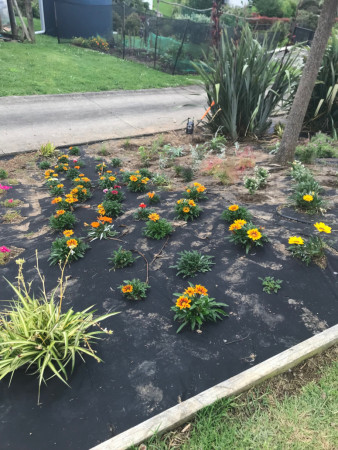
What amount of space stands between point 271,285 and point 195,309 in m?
0.69

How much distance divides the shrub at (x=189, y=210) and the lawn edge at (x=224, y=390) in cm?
178

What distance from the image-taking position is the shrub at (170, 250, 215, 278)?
9.63 ft

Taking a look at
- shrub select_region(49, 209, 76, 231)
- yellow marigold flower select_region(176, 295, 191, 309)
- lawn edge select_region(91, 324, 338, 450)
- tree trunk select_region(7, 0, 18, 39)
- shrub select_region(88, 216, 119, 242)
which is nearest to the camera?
lawn edge select_region(91, 324, 338, 450)

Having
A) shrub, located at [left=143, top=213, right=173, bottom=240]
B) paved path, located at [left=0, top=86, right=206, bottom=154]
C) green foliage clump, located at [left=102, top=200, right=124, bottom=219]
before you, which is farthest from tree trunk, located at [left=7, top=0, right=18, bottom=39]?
shrub, located at [left=143, top=213, right=173, bottom=240]

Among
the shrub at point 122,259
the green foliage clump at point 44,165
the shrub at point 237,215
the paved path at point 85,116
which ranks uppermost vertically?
the shrub at point 237,215

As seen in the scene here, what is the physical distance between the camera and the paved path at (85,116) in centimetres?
748

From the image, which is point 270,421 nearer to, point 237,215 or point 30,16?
point 237,215

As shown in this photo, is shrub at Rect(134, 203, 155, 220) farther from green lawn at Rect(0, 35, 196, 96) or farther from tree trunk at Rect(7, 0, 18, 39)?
tree trunk at Rect(7, 0, 18, 39)

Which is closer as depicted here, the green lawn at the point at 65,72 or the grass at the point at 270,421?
the grass at the point at 270,421

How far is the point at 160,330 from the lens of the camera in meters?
2.48

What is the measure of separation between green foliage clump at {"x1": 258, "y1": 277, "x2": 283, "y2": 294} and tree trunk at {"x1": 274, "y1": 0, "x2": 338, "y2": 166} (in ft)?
9.61

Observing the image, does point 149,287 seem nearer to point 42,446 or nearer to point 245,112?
point 42,446

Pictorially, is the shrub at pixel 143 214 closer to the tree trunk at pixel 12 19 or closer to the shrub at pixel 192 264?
the shrub at pixel 192 264

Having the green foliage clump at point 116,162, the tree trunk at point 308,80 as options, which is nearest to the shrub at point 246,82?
the tree trunk at point 308,80
